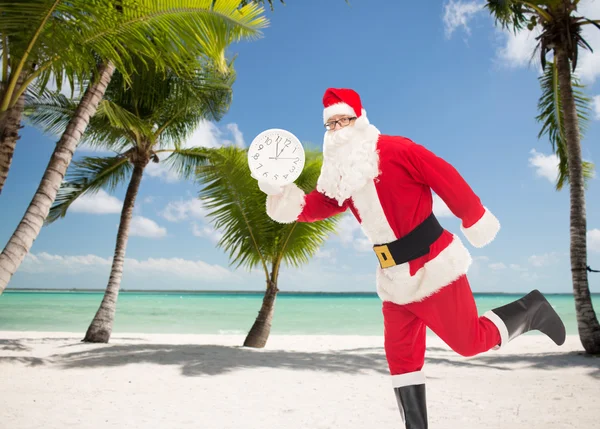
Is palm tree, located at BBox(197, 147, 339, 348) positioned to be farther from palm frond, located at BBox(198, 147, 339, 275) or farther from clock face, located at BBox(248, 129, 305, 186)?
clock face, located at BBox(248, 129, 305, 186)

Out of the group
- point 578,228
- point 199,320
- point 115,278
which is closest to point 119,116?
point 115,278

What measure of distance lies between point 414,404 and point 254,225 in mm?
5811

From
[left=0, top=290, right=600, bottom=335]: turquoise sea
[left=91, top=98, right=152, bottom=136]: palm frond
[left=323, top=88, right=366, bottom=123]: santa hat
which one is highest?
[left=91, top=98, right=152, bottom=136]: palm frond

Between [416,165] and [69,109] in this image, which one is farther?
[69,109]

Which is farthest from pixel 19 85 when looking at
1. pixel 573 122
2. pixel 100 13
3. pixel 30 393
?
pixel 573 122

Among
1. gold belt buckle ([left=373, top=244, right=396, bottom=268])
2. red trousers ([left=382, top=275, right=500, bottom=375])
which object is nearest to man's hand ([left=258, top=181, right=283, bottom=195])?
gold belt buckle ([left=373, top=244, right=396, bottom=268])

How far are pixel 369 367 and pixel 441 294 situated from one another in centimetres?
392

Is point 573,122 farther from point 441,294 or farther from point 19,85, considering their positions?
point 19,85

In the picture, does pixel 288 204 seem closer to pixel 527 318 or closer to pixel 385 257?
pixel 385 257

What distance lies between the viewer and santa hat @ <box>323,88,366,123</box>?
2254mm

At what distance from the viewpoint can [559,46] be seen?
7.21 meters

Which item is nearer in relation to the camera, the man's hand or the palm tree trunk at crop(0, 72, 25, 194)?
the man's hand

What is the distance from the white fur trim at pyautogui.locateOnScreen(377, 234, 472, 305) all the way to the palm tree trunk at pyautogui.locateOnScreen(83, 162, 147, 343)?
22.9 ft

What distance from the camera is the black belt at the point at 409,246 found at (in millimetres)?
2086
